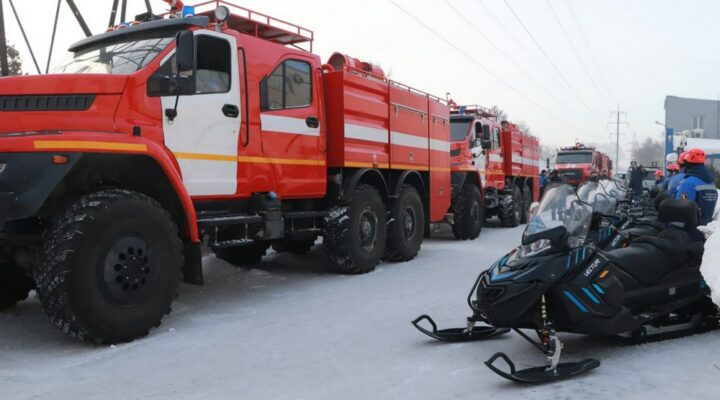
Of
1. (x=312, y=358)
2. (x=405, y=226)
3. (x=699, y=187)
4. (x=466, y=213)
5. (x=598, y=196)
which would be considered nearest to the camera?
(x=312, y=358)

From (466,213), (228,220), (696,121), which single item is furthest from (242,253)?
(696,121)

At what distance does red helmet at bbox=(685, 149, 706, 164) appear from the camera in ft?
20.0

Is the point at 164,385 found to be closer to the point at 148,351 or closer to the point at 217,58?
the point at 148,351

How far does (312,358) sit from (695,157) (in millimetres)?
4569

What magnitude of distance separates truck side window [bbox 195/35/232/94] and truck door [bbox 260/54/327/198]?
544mm

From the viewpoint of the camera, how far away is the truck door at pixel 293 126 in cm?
638

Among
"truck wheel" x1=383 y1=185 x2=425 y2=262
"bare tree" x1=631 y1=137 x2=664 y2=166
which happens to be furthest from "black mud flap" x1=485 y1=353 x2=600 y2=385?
"bare tree" x1=631 y1=137 x2=664 y2=166

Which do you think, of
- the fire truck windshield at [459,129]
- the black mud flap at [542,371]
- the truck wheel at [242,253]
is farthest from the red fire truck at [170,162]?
the fire truck windshield at [459,129]

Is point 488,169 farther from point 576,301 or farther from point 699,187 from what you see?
point 576,301

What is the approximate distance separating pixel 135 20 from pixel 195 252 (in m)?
2.71

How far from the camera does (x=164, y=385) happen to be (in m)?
3.76

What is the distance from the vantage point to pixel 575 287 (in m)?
3.90

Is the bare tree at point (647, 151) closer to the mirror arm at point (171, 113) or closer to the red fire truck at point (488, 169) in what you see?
the red fire truck at point (488, 169)

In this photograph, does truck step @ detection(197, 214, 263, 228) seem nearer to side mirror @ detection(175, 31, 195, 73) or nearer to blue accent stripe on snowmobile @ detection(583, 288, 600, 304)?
side mirror @ detection(175, 31, 195, 73)
